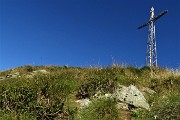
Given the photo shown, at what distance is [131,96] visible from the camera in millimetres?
14828

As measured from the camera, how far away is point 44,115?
13.2 m

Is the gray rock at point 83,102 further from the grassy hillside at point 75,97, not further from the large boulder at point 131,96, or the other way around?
the large boulder at point 131,96

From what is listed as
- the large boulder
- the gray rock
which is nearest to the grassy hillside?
the gray rock

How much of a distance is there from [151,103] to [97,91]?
2.12 m

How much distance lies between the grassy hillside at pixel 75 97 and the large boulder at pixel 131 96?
28cm

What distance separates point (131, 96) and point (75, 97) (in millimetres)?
2171

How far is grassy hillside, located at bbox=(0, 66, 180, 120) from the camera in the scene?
12984 millimetres

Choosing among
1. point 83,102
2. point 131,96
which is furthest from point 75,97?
point 131,96

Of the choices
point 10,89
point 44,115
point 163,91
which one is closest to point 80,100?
point 44,115

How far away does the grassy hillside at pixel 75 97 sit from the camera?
12984 mm

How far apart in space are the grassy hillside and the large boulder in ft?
0.93

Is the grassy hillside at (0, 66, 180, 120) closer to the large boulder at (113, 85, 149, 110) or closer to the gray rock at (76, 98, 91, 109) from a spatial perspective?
the gray rock at (76, 98, 91, 109)

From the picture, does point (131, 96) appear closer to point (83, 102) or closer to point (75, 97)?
point (83, 102)

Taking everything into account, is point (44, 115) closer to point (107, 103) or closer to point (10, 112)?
point (10, 112)
